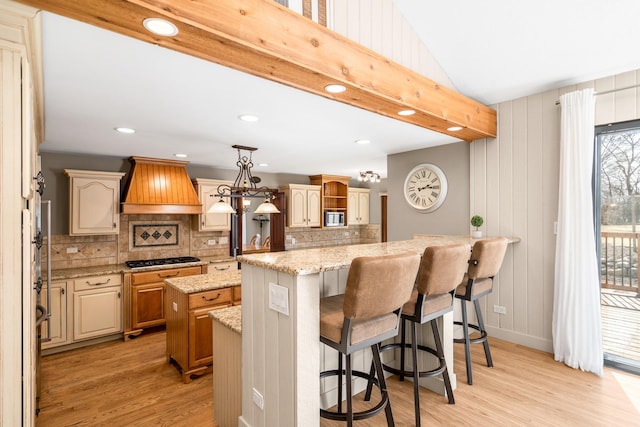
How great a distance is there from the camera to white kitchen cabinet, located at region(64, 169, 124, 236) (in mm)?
4098

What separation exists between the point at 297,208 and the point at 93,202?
3325 mm

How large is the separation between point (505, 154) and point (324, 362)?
279cm

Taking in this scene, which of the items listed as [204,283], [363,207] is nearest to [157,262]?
[204,283]

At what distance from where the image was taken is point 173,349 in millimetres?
3227

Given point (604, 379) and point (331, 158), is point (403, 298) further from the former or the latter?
point (331, 158)

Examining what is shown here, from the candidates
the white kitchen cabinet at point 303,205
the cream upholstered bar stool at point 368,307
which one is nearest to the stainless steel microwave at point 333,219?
the white kitchen cabinet at point 303,205

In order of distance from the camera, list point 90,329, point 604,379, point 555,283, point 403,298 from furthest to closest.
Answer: point 90,329 < point 555,283 < point 604,379 < point 403,298

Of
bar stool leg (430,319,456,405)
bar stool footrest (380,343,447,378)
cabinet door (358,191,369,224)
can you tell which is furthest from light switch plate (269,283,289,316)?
cabinet door (358,191,369,224)

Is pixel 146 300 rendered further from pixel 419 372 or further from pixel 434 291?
pixel 434 291

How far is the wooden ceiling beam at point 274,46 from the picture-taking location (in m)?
1.29

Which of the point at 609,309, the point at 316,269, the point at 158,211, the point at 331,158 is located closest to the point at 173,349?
the point at 158,211

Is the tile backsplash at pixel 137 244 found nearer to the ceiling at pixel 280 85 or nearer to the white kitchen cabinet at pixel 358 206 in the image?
the ceiling at pixel 280 85

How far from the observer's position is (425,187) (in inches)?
168

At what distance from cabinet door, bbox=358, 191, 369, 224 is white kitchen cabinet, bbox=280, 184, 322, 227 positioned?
4.11ft
